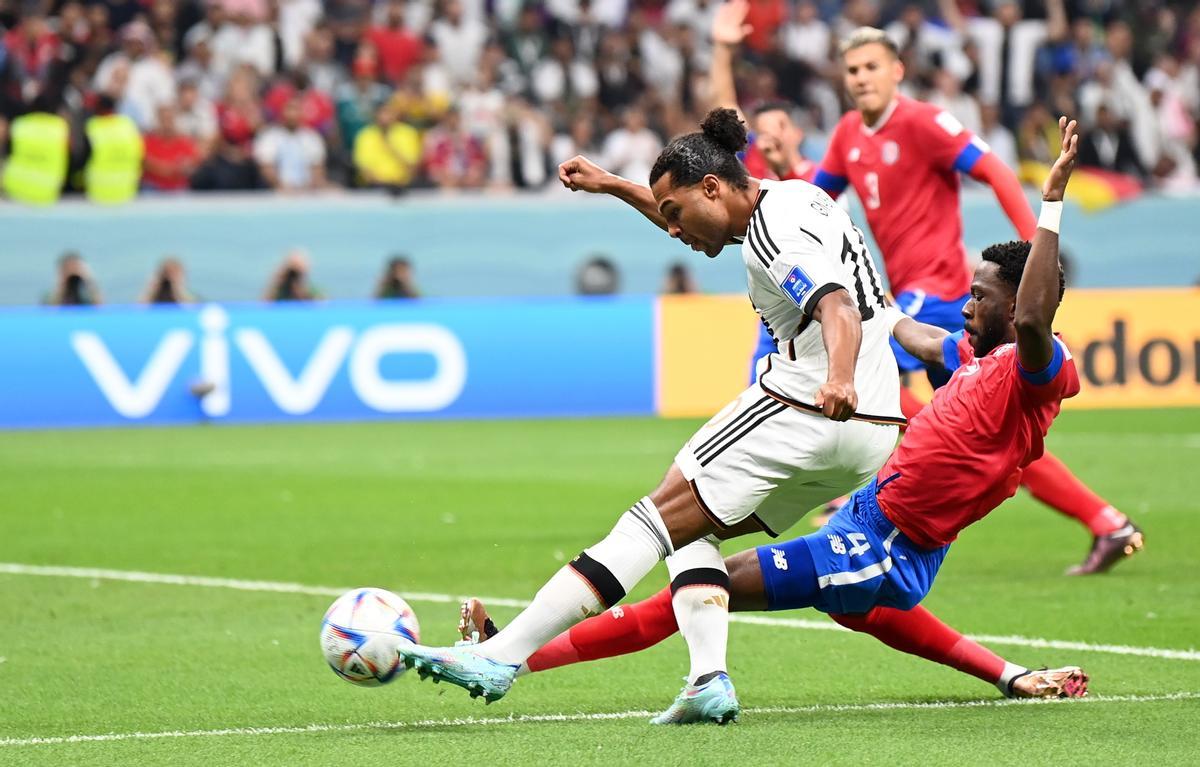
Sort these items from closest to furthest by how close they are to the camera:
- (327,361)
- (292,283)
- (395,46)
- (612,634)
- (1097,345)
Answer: (612,634) → (327,361) → (1097,345) → (292,283) → (395,46)

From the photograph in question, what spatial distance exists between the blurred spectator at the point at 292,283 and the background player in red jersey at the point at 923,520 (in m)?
14.4

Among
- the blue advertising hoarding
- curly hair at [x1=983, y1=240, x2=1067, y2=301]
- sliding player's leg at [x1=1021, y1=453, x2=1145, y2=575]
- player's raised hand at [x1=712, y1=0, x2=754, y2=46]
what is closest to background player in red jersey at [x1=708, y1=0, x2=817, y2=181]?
player's raised hand at [x1=712, y1=0, x2=754, y2=46]

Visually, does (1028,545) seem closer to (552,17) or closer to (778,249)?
(778,249)

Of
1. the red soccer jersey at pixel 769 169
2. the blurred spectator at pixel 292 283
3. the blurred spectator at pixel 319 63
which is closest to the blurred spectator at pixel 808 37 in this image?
the blurred spectator at pixel 319 63

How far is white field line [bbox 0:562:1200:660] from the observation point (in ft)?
23.2

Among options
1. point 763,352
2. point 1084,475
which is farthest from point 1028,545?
point 1084,475

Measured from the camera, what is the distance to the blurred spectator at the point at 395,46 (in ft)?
74.0

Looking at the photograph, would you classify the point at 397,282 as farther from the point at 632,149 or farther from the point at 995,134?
the point at 995,134

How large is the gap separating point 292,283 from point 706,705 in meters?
15.1

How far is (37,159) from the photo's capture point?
811 inches

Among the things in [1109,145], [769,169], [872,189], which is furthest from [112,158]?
[872,189]

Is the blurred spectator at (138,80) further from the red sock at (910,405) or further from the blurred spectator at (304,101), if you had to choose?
the red sock at (910,405)

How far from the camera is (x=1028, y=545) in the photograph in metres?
10.3

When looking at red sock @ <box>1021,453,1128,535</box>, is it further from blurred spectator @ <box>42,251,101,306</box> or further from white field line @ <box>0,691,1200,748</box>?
blurred spectator @ <box>42,251,101,306</box>
